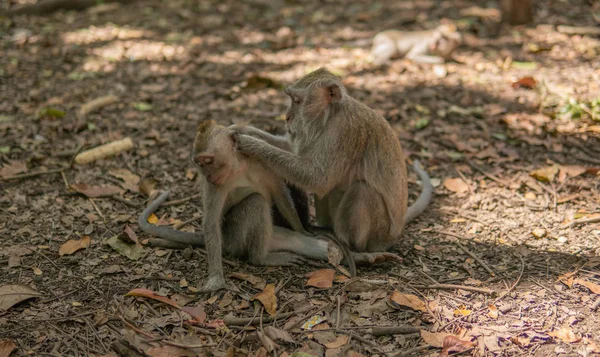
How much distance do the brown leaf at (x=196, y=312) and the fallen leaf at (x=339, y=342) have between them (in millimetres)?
906

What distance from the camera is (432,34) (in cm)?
955

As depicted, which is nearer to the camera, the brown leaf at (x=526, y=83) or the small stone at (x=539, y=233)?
the small stone at (x=539, y=233)

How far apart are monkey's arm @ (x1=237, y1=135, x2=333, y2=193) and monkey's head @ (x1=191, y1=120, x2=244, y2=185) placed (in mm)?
131

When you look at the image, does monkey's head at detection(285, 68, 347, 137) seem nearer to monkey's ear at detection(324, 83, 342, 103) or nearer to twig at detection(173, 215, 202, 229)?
monkey's ear at detection(324, 83, 342, 103)

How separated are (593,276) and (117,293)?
3664mm

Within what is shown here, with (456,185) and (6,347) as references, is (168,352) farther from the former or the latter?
(456,185)

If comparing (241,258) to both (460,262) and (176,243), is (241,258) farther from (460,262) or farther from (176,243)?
(460,262)

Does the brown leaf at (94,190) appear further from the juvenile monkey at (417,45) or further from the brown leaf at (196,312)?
the juvenile monkey at (417,45)

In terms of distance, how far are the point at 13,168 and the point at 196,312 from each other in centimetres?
323

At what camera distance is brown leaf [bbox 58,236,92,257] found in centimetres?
501

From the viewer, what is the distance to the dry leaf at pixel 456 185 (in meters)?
6.34

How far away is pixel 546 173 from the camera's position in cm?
633

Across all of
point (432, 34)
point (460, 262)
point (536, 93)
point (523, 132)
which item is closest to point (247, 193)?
point (460, 262)

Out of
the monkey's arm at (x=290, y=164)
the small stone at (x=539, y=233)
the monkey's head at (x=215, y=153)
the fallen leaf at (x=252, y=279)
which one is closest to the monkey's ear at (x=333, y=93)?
the monkey's arm at (x=290, y=164)
